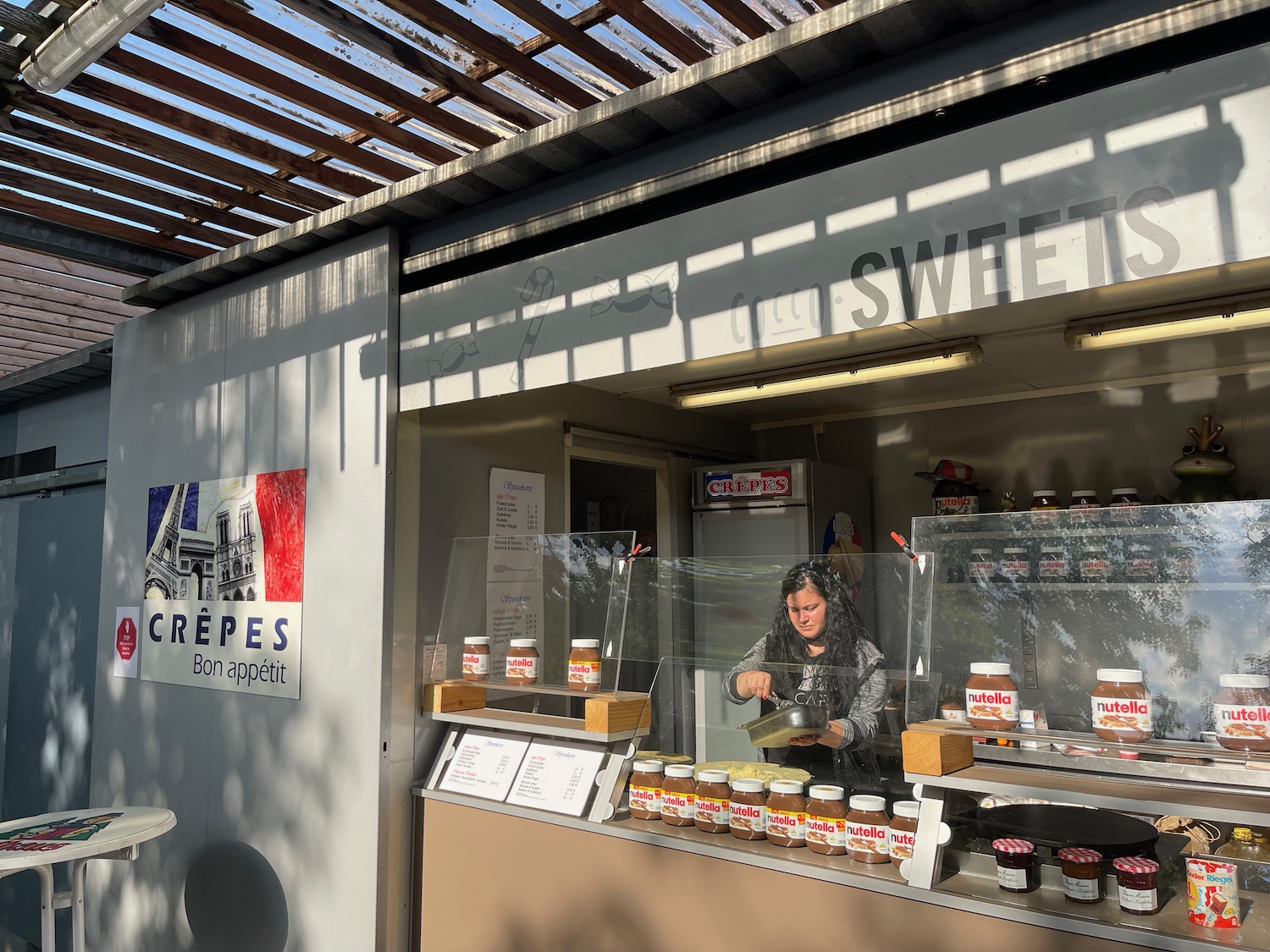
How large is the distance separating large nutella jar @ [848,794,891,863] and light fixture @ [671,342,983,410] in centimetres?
172

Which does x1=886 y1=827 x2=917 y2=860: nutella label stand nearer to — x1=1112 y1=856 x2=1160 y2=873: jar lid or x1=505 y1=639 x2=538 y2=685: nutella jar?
x1=1112 y1=856 x2=1160 y2=873: jar lid

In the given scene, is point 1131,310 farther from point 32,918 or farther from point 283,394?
point 32,918

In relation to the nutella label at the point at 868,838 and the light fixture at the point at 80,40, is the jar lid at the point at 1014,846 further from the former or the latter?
the light fixture at the point at 80,40

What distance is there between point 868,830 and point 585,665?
116 centimetres

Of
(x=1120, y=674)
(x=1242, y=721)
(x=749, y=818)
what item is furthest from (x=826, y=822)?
(x=1242, y=721)

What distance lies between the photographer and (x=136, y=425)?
4.87m

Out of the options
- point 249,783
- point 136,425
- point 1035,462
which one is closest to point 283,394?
point 136,425

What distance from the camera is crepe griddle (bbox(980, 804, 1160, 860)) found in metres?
2.12

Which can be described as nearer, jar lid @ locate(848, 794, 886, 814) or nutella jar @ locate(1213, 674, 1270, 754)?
nutella jar @ locate(1213, 674, 1270, 754)

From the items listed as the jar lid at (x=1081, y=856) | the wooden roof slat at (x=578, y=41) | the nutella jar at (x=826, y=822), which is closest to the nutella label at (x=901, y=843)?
the nutella jar at (x=826, y=822)

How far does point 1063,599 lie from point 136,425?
4511mm

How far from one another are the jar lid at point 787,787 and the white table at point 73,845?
220cm

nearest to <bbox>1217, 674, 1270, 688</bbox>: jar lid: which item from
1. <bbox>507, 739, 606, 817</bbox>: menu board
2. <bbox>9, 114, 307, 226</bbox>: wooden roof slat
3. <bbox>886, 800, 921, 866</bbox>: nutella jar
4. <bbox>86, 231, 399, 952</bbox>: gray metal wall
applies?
<bbox>886, 800, 921, 866</bbox>: nutella jar

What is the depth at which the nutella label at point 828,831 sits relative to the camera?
2486 mm
